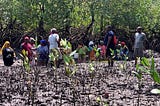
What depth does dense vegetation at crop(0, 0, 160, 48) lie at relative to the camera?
19.0 m

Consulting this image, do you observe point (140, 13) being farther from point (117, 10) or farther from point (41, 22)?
point (41, 22)

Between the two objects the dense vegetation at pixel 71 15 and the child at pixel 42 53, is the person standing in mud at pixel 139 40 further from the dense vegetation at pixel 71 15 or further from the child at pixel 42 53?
the dense vegetation at pixel 71 15

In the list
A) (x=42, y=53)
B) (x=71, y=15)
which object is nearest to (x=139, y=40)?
(x=42, y=53)

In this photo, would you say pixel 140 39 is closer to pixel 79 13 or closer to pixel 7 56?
pixel 7 56

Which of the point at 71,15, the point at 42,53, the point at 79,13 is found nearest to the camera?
the point at 42,53

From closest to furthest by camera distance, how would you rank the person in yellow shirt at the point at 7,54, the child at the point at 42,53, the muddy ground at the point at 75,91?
the muddy ground at the point at 75,91, the child at the point at 42,53, the person in yellow shirt at the point at 7,54

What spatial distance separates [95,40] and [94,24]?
1016 mm

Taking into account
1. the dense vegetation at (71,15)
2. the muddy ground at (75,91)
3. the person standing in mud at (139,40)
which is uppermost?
the dense vegetation at (71,15)

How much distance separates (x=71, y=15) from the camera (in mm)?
19297

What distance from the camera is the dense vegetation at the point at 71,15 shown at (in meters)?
19.0

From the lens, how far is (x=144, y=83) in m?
7.53

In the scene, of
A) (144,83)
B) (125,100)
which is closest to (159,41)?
(144,83)

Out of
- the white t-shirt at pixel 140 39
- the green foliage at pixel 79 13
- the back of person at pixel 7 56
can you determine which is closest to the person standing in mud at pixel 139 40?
the white t-shirt at pixel 140 39

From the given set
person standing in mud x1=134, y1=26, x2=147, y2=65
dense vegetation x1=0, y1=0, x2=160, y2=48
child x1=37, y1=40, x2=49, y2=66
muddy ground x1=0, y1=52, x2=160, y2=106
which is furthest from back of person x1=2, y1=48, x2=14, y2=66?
dense vegetation x1=0, y1=0, x2=160, y2=48
